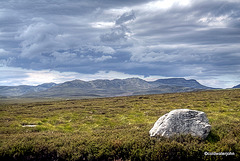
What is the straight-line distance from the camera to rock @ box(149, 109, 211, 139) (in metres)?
14.5

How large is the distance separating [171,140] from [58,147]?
25.2 feet

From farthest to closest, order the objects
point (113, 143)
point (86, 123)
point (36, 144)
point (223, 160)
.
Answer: point (86, 123), point (36, 144), point (113, 143), point (223, 160)

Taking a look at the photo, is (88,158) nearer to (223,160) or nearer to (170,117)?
(170,117)

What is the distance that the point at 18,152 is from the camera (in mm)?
13812

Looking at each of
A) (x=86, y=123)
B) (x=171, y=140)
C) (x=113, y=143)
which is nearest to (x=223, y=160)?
(x=171, y=140)

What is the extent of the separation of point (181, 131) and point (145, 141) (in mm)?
2889

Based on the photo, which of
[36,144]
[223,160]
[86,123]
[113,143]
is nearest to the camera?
[223,160]

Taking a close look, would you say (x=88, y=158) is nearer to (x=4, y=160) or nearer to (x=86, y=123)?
(x=4, y=160)

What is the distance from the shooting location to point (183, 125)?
14.9m

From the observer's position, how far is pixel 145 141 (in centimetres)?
1374

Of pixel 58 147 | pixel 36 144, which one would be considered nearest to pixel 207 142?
pixel 58 147

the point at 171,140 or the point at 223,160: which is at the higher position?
the point at 171,140

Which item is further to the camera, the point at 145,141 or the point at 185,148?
the point at 145,141

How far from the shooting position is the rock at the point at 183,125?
1448cm
